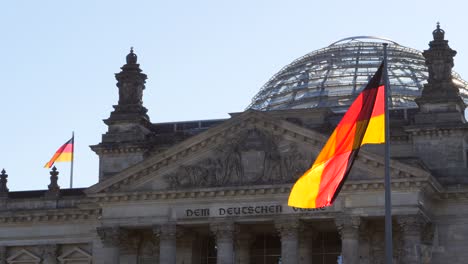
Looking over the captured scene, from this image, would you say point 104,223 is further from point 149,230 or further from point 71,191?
point 71,191

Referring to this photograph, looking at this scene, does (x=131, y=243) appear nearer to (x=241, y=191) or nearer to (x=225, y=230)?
(x=225, y=230)

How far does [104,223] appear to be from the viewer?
227 ft

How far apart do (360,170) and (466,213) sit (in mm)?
7754

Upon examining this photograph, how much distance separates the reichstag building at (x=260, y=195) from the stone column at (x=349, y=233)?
0.27ft

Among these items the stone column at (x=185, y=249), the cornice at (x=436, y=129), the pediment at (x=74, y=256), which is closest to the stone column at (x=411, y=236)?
the cornice at (x=436, y=129)

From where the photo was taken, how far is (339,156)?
1660 inches

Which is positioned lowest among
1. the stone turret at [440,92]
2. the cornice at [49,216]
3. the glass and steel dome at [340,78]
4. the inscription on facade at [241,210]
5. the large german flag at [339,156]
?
the large german flag at [339,156]

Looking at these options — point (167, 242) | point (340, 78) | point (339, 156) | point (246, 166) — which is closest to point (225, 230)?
point (167, 242)

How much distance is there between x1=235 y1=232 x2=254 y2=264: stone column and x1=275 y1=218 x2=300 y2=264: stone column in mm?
4371

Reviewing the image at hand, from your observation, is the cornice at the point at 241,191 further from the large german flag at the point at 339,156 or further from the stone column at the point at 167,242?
the large german flag at the point at 339,156

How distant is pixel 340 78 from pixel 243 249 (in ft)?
82.5

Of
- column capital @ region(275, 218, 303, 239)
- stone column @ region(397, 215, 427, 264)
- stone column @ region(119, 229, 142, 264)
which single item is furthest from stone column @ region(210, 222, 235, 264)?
stone column @ region(397, 215, 427, 264)

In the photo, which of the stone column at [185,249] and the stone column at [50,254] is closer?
the stone column at [185,249]

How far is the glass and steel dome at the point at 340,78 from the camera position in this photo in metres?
88.3
